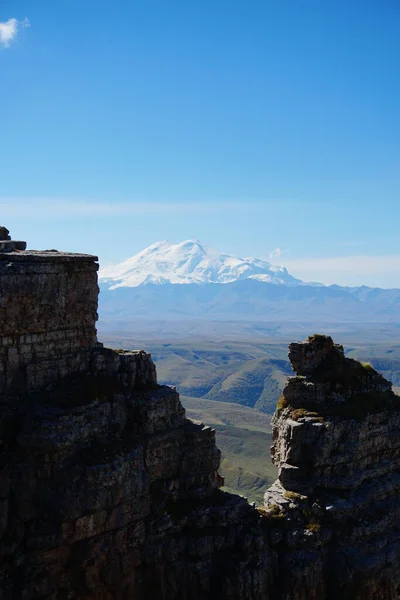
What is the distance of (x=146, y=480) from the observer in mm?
38250

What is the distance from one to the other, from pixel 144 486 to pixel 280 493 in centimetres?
1142

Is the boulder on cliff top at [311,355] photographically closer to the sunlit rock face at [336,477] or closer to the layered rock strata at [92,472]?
the sunlit rock face at [336,477]

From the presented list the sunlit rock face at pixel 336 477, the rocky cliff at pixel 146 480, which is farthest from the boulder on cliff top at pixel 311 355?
the rocky cliff at pixel 146 480

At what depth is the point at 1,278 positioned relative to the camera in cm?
3634

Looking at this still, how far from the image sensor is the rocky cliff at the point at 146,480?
34.8 metres

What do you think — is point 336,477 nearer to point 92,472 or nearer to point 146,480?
point 146,480

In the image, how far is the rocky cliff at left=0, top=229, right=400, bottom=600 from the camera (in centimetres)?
3481

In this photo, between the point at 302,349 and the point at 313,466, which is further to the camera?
the point at 302,349

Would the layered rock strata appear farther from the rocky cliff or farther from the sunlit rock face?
the sunlit rock face

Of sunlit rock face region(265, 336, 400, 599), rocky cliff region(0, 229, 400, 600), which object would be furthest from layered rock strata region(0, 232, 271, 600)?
sunlit rock face region(265, 336, 400, 599)

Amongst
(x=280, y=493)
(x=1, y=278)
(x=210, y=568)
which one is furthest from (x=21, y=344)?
(x=280, y=493)

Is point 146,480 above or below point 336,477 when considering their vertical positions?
above

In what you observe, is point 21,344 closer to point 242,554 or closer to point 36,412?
point 36,412

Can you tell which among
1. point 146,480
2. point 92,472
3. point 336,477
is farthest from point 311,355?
point 92,472
